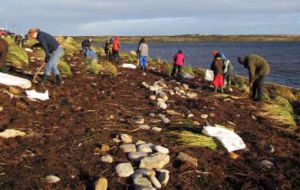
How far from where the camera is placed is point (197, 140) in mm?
8883

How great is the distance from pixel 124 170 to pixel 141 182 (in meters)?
0.49

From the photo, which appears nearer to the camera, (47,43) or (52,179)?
(52,179)

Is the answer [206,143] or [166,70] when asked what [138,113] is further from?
[166,70]

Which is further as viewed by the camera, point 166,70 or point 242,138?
point 166,70

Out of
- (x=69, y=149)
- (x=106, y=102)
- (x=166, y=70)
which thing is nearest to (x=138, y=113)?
(x=106, y=102)

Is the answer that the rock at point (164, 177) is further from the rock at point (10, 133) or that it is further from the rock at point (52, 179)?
the rock at point (10, 133)

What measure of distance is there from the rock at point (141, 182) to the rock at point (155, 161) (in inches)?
20.3

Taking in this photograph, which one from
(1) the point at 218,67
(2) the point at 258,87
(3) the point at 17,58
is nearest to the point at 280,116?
(2) the point at 258,87

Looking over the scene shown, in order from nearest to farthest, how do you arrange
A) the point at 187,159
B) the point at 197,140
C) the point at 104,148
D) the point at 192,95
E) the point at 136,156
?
the point at 136,156 < the point at 187,159 < the point at 104,148 < the point at 197,140 < the point at 192,95

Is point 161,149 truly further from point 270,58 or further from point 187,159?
point 270,58

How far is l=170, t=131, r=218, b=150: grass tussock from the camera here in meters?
8.80

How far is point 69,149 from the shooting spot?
26.7ft

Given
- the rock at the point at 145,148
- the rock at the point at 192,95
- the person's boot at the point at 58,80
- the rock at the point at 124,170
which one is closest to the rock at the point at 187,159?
the rock at the point at 145,148

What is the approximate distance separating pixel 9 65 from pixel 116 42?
9229mm
